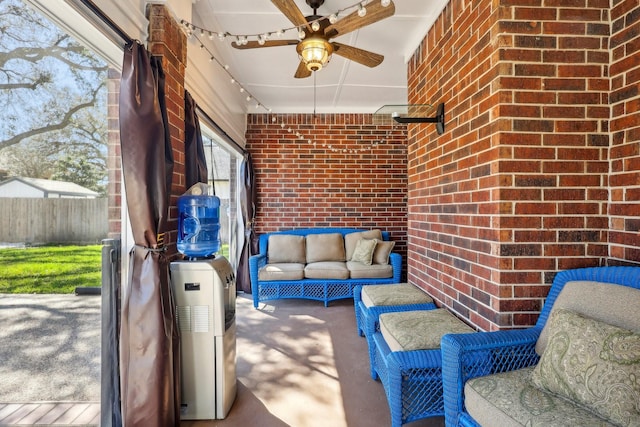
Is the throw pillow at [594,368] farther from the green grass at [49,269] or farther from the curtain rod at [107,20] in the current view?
the curtain rod at [107,20]

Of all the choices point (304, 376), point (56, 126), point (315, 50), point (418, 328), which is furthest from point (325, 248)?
point (56, 126)

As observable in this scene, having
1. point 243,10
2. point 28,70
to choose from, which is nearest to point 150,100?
point 28,70

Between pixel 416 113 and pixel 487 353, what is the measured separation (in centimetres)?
181

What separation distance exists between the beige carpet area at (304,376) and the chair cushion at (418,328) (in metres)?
0.48

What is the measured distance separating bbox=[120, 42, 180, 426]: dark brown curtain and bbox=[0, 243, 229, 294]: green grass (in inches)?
7.8

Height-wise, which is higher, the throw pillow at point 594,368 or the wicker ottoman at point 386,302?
the throw pillow at point 594,368

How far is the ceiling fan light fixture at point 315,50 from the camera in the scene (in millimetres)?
2123

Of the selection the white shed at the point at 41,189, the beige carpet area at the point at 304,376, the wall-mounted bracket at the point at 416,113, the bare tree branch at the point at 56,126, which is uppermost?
the wall-mounted bracket at the point at 416,113

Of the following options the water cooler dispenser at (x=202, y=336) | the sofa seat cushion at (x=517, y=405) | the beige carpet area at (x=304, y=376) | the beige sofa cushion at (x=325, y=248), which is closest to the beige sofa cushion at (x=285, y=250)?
the beige sofa cushion at (x=325, y=248)

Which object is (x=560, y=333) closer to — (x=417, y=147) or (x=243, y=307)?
(x=417, y=147)

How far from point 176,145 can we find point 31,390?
4.92 ft

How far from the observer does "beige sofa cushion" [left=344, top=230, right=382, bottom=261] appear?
4785 millimetres

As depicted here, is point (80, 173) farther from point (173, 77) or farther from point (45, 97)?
point (173, 77)

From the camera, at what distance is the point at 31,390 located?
143cm
